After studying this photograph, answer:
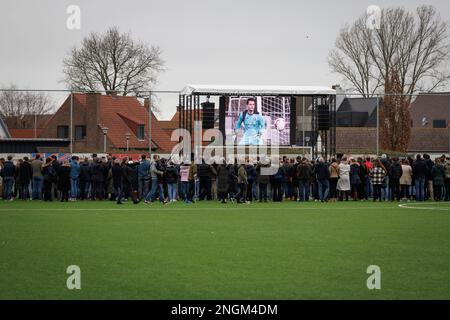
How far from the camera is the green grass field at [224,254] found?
10.8 meters

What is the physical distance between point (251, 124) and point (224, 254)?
72.0 feet

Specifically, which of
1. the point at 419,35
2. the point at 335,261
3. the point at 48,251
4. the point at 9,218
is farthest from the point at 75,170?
the point at 419,35

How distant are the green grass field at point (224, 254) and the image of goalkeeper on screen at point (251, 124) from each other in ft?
36.1

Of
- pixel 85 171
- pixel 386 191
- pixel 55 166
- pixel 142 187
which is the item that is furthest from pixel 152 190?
pixel 386 191

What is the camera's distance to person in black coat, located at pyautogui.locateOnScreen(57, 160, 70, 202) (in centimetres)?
3164

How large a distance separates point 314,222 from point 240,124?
1509cm

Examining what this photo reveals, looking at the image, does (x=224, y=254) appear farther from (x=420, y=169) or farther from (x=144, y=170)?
(x=420, y=169)

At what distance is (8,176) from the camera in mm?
31969

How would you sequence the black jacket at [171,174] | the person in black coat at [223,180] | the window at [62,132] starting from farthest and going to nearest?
1. the window at [62,132]
2. the person in black coat at [223,180]
3. the black jacket at [171,174]

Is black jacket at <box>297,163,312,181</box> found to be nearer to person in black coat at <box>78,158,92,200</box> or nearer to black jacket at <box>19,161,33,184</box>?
person in black coat at <box>78,158,92,200</box>

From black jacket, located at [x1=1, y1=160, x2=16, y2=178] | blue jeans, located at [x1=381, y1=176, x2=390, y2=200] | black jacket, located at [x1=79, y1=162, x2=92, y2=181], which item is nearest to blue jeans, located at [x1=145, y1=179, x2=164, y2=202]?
black jacket, located at [x1=79, y1=162, x2=92, y2=181]

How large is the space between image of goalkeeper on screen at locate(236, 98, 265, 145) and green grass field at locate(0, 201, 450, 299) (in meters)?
11.0

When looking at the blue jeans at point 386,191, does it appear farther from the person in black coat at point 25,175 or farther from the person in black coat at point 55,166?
the person in black coat at point 25,175

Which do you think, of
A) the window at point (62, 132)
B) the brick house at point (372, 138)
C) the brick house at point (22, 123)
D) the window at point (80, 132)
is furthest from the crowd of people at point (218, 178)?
the brick house at point (22, 123)
